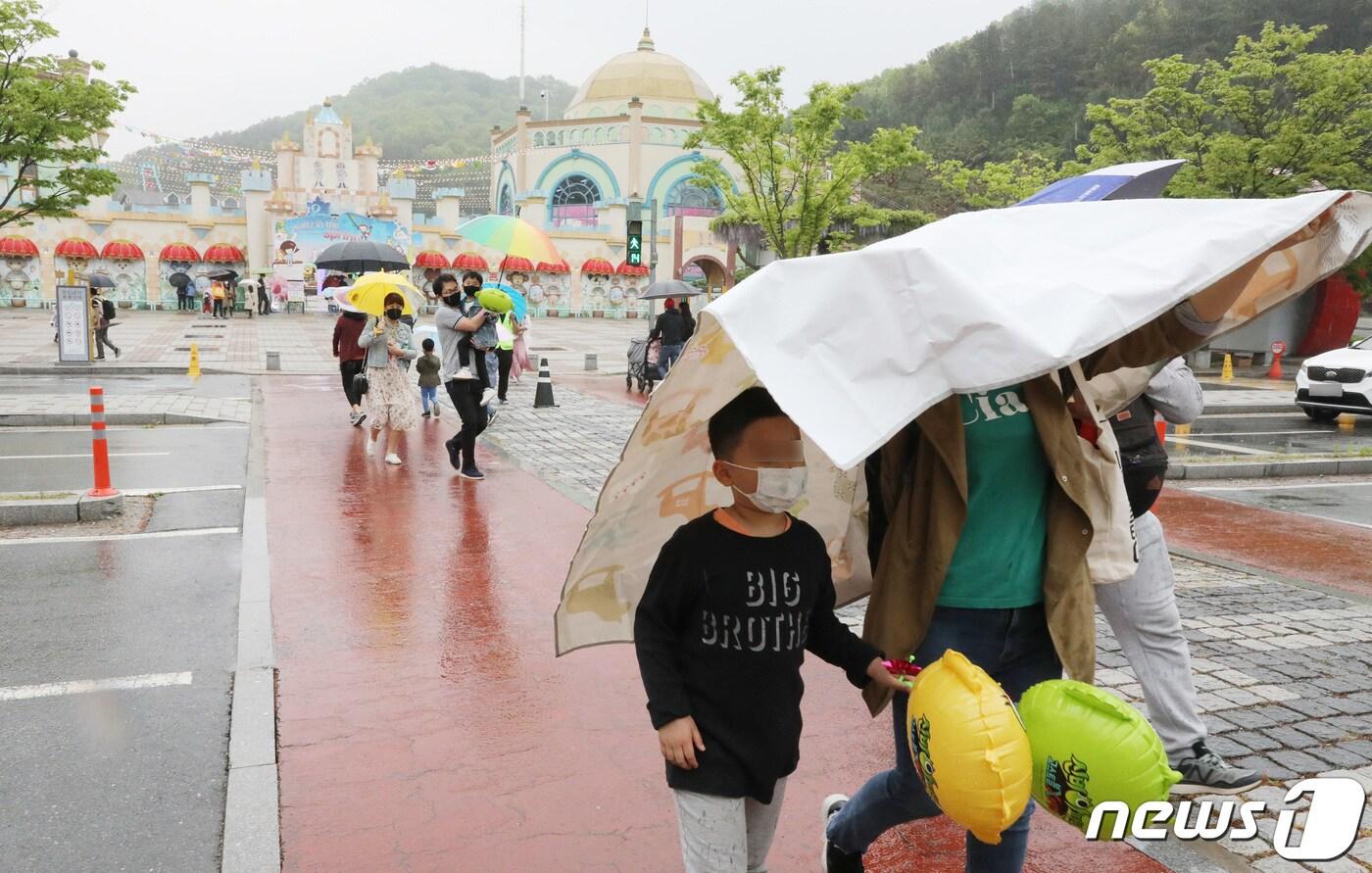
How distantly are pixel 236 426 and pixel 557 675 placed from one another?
9808mm

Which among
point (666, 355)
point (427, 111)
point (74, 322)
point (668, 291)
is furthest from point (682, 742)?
point (427, 111)

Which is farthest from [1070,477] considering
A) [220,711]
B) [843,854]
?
[220,711]

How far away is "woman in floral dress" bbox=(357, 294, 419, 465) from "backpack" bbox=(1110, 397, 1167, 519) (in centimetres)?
→ 805

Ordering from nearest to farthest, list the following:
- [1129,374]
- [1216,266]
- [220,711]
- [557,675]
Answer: [1216,266] < [1129,374] < [220,711] < [557,675]

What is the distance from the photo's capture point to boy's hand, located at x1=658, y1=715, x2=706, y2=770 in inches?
96.1

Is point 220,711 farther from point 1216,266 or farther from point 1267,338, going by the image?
point 1267,338

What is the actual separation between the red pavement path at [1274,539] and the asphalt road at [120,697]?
684 cm

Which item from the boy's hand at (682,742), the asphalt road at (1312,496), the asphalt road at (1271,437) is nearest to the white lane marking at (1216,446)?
the asphalt road at (1271,437)

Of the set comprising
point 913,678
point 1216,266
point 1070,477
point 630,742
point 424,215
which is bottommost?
point 630,742

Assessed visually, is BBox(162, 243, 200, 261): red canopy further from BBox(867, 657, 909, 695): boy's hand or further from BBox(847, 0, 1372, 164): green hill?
BBox(867, 657, 909, 695): boy's hand

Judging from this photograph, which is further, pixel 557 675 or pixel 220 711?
pixel 557 675

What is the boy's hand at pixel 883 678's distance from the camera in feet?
8.57

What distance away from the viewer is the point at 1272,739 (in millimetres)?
4336

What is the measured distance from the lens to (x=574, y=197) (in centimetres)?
6016
